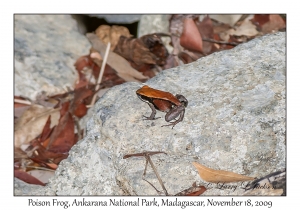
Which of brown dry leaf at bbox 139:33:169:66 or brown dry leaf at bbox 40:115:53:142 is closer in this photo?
brown dry leaf at bbox 40:115:53:142

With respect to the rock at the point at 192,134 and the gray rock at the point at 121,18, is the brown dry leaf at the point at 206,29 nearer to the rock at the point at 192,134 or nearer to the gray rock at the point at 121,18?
the gray rock at the point at 121,18

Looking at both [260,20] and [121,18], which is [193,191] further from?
[121,18]

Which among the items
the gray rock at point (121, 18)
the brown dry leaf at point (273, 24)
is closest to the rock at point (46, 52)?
the gray rock at point (121, 18)

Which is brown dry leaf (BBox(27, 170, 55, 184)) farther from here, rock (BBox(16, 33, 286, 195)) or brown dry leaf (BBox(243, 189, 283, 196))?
brown dry leaf (BBox(243, 189, 283, 196))

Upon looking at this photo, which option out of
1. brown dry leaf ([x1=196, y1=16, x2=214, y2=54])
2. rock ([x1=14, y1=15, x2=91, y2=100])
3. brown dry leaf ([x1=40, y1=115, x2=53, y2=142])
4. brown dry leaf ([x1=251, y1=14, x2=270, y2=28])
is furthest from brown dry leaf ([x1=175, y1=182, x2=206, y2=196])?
brown dry leaf ([x1=251, y1=14, x2=270, y2=28])

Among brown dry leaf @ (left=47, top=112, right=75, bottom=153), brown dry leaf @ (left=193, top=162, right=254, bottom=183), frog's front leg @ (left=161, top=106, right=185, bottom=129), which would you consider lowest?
brown dry leaf @ (left=193, top=162, right=254, bottom=183)

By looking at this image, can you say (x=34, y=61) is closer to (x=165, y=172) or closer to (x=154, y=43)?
(x=154, y=43)
